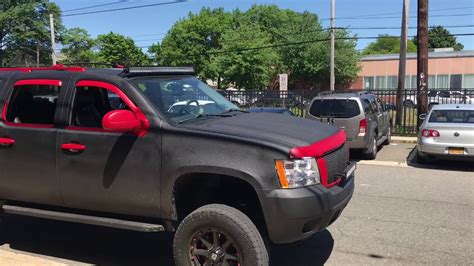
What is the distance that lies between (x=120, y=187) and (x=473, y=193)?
6.49 meters

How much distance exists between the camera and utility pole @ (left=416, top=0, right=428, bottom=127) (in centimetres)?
1681

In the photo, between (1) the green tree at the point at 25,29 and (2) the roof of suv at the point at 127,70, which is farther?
(1) the green tree at the point at 25,29

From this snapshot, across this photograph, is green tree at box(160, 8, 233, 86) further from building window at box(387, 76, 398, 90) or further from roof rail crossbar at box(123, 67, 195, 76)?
roof rail crossbar at box(123, 67, 195, 76)

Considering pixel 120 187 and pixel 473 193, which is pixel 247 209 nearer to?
pixel 120 187

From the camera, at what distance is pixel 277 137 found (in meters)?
3.96

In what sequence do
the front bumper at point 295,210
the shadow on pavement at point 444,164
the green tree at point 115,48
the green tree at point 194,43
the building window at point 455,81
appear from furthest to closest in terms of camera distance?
the green tree at point 115,48
the green tree at point 194,43
the building window at point 455,81
the shadow on pavement at point 444,164
the front bumper at point 295,210

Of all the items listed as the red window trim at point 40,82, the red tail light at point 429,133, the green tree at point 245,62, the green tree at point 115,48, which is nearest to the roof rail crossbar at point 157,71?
the red window trim at point 40,82

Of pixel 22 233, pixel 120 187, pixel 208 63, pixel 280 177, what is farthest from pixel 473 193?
pixel 208 63

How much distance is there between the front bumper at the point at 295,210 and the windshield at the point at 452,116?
27.3ft

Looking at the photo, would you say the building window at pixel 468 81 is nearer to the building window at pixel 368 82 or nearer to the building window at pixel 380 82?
the building window at pixel 380 82

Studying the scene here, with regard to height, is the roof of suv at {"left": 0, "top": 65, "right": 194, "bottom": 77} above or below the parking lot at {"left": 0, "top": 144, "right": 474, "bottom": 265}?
above

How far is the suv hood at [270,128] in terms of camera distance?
12.9 feet

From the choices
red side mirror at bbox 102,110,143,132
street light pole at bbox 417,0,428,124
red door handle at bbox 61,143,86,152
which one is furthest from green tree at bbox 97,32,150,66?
red side mirror at bbox 102,110,143,132

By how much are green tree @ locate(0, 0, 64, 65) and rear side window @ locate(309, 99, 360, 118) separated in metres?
50.4
